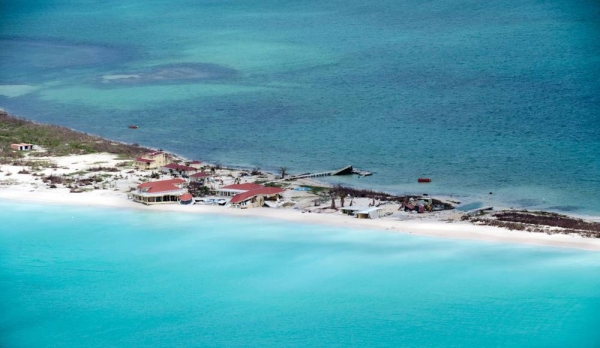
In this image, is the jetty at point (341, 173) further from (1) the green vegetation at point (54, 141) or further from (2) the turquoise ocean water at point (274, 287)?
(1) the green vegetation at point (54, 141)

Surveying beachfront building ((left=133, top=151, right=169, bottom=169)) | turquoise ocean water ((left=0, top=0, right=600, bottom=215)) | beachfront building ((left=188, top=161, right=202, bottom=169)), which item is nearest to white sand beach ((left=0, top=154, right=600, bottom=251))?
beachfront building ((left=133, top=151, right=169, bottom=169))

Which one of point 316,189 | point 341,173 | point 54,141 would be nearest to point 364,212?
point 316,189

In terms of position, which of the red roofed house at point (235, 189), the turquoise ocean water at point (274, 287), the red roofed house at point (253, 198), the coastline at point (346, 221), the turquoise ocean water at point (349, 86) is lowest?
the turquoise ocean water at point (274, 287)

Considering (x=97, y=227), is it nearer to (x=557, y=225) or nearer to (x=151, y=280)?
(x=151, y=280)

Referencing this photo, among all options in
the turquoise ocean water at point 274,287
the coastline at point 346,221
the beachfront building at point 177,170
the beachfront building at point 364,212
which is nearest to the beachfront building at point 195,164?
the beachfront building at point 177,170

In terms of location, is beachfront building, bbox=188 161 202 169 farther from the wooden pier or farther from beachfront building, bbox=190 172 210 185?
the wooden pier

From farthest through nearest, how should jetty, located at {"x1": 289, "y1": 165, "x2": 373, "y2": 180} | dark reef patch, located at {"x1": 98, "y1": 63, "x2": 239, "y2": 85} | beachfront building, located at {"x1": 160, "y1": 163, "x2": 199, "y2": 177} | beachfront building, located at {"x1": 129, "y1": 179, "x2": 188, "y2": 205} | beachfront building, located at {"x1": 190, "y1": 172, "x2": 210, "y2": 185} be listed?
dark reef patch, located at {"x1": 98, "y1": 63, "x2": 239, "y2": 85} → jetty, located at {"x1": 289, "y1": 165, "x2": 373, "y2": 180} → beachfront building, located at {"x1": 160, "y1": 163, "x2": 199, "y2": 177} → beachfront building, located at {"x1": 190, "y1": 172, "x2": 210, "y2": 185} → beachfront building, located at {"x1": 129, "y1": 179, "x2": 188, "y2": 205}

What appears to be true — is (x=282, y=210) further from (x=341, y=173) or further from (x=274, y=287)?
(x=341, y=173)
